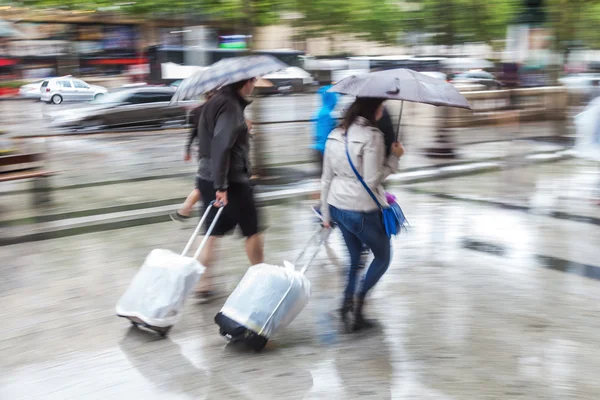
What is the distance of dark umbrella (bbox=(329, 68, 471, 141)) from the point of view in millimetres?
3883

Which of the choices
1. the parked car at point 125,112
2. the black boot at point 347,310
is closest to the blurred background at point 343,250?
the black boot at point 347,310

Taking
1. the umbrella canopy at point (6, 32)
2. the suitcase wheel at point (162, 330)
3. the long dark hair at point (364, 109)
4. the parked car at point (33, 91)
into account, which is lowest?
the parked car at point (33, 91)

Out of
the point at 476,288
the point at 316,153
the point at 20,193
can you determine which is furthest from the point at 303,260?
the point at 20,193

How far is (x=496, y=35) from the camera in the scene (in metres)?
15.9

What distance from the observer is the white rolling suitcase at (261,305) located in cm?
413

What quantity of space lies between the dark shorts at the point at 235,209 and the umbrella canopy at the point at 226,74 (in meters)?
0.73

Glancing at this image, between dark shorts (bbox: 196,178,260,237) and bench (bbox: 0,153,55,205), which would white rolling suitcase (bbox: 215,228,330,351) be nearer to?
dark shorts (bbox: 196,178,260,237)

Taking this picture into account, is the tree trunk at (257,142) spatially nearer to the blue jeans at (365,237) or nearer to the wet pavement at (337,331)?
the wet pavement at (337,331)

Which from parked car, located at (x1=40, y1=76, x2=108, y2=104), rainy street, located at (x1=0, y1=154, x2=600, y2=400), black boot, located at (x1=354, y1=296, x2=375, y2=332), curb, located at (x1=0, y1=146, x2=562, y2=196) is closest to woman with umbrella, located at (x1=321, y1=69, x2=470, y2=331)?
black boot, located at (x1=354, y1=296, x2=375, y2=332)

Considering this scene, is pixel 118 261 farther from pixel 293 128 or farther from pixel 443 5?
Answer: pixel 293 128

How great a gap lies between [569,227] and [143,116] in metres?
15.6

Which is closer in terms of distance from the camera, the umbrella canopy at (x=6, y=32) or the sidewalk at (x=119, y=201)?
the sidewalk at (x=119, y=201)

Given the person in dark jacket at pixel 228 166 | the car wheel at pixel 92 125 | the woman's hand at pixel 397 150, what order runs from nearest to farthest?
the woman's hand at pixel 397 150 → the person in dark jacket at pixel 228 166 → the car wheel at pixel 92 125

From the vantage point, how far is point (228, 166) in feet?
15.2
